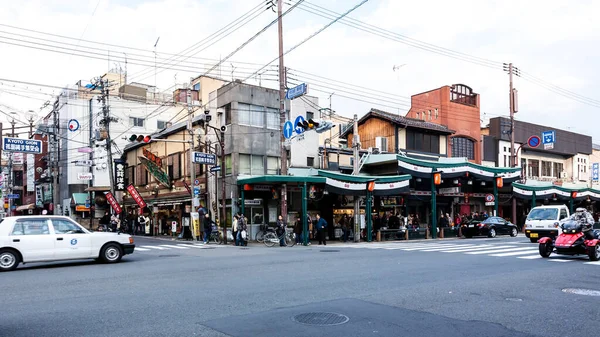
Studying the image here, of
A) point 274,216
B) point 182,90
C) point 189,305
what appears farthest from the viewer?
point 182,90

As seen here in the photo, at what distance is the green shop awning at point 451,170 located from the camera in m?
31.7

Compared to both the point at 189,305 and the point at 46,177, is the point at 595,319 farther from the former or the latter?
the point at 46,177

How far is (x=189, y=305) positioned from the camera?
8445 millimetres

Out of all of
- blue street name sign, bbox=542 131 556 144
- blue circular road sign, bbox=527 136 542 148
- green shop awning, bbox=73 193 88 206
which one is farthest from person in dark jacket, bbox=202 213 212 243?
blue street name sign, bbox=542 131 556 144

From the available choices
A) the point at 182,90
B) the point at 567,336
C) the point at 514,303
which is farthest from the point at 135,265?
the point at 182,90

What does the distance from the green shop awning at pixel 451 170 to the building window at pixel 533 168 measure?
419 inches

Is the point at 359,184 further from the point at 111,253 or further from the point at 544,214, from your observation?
the point at 111,253

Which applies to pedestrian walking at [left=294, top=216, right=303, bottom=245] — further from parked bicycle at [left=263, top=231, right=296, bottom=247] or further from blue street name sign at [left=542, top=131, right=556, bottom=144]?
blue street name sign at [left=542, top=131, right=556, bottom=144]

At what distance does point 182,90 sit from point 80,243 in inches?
1465

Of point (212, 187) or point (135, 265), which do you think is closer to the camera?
point (135, 265)

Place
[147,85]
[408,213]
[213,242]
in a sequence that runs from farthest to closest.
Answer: [147,85]
[408,213]
[213,242]

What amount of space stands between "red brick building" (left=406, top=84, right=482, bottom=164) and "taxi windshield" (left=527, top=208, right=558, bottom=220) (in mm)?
16512

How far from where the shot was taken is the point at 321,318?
7.51 m

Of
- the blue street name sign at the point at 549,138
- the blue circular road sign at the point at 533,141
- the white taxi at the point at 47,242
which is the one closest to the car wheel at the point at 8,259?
the white taxi at the point at 47,242
